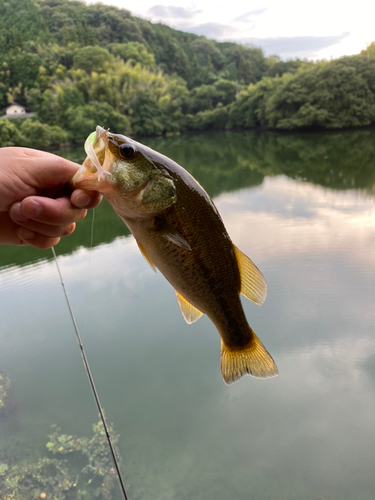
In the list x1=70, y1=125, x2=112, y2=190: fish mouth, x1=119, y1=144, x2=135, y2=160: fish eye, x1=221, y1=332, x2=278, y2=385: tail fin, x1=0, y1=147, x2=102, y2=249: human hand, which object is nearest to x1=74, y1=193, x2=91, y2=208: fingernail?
x1=0, y1=147, x2=102, y2=249: human hand

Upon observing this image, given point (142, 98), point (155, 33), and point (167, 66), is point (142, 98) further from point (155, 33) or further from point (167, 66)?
point (155, 33)

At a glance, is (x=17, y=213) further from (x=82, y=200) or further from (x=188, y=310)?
(x=188, y=310)

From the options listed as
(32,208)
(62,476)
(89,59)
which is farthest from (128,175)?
(89,59)

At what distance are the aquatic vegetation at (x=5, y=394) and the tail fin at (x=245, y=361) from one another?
4.20 metres

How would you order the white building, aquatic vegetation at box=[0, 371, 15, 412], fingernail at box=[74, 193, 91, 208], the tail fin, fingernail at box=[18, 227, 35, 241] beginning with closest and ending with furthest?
1. fingernail at box=[74, 193, 91, 208]
2. the tail fin
3. fingernail at box=[18, 227, 35, 241]
4. aquatic vegetation at box=[0, 371, 15, 412]
5. the white building

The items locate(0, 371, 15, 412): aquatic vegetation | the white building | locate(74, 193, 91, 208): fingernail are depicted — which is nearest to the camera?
locate(74, 193, 91, 208): fingernail

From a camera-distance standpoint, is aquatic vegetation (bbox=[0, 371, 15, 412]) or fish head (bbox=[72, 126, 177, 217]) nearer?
fish head (bbox=[72, 126, 177, 217])

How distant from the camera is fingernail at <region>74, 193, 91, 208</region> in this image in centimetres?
132

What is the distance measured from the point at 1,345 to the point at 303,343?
4910 mm

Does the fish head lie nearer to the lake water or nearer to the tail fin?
the tail fin

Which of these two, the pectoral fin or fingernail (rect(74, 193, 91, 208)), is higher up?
fingernail (rect(74, 193, 91, 208))

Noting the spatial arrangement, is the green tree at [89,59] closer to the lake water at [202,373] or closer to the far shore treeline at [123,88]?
the far shore treeline at [123,88]

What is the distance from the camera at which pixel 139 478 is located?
11.8 ft

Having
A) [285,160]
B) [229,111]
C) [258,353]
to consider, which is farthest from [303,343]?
[229,111]
